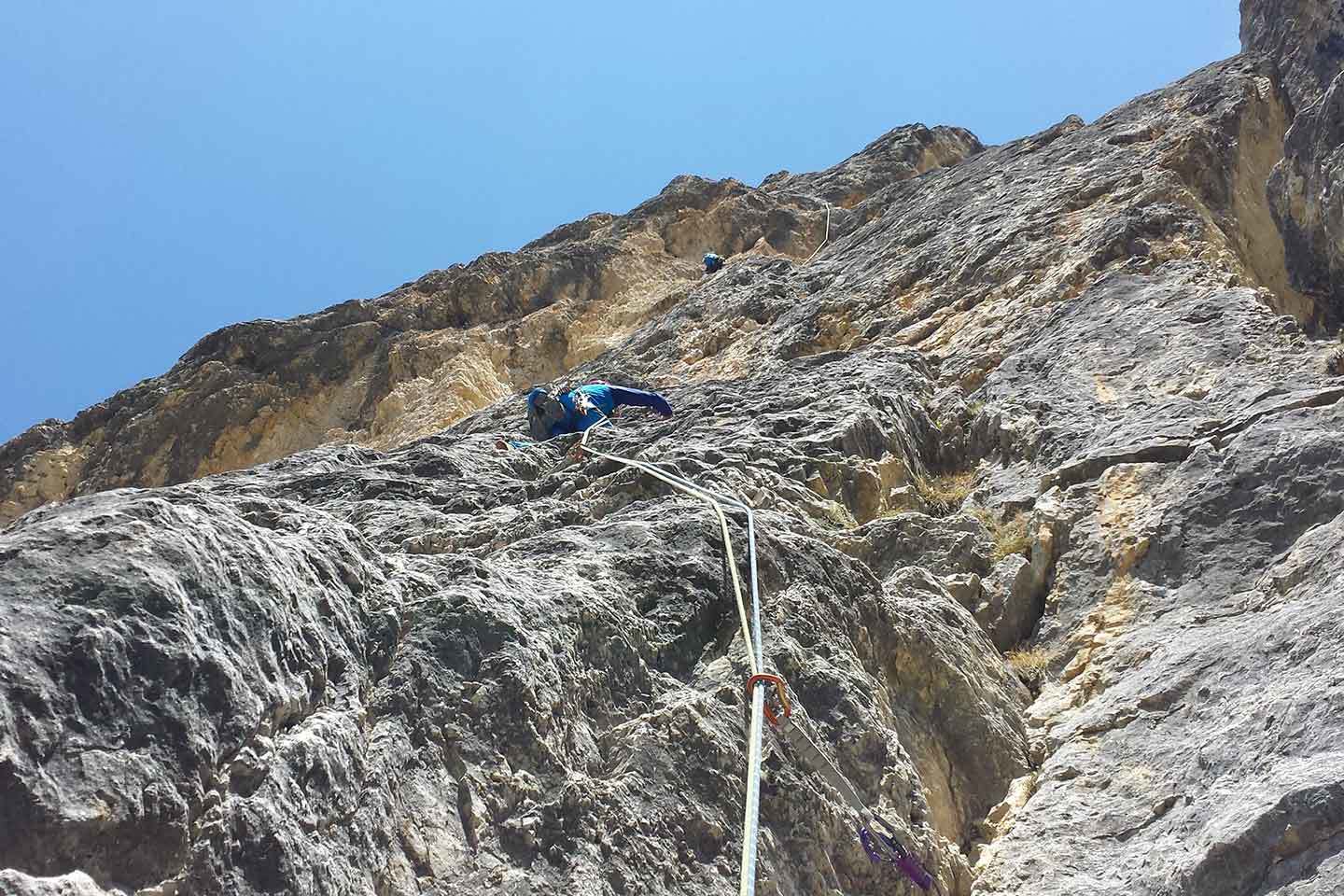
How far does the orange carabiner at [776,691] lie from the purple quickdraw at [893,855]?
1.86 ft

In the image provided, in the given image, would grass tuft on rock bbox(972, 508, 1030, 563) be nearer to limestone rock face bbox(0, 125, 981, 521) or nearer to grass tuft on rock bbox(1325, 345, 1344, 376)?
grass tuft on rock bbox(1325, 345, 1344, 376)

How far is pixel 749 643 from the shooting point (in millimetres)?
5254

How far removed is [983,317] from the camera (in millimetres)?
11750

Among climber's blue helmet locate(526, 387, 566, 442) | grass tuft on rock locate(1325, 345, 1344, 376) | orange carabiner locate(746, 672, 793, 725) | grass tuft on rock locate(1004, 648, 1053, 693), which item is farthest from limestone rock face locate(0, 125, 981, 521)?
orange carabiner locate(746, 672, 793, 725)

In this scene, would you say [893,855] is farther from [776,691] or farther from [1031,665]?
[1031,665]

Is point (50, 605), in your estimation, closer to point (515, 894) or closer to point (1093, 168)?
point (515, 894)

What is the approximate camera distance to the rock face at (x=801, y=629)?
3.74 metres

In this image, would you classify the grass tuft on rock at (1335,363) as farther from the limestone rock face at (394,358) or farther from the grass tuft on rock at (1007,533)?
the limestone rock face at (394,358)

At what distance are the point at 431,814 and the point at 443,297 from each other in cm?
1726

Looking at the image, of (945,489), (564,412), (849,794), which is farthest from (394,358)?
(849,794)

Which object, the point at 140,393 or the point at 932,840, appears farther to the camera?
the point at 140,393

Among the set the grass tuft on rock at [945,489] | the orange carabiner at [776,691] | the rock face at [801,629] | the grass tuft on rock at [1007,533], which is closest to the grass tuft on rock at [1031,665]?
the rock face at [801,629]

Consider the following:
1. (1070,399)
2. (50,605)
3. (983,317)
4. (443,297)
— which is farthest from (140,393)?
(50,605)

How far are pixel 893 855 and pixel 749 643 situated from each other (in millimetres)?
1053
